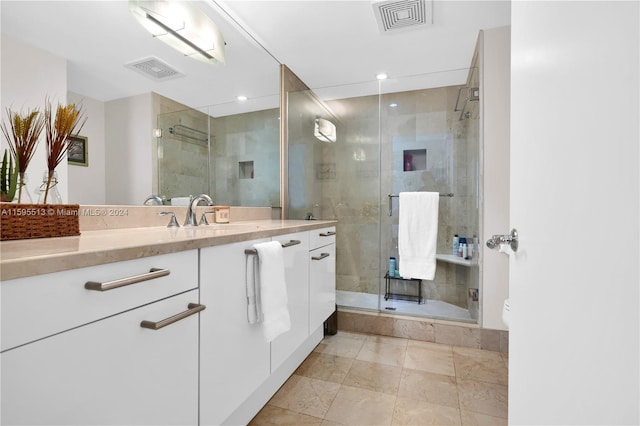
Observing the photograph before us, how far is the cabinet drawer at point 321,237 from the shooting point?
5.84ft

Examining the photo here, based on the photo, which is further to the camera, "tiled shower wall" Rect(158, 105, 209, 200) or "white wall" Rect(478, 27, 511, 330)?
"white wall" Rect(478, 27, 511, 330)

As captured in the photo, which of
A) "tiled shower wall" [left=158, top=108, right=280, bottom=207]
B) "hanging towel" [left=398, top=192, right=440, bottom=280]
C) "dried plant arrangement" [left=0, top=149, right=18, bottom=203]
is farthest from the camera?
"hanging towel" [left=398, top=192, right=440, bottom=280]

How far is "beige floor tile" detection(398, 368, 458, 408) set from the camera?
1512 mm

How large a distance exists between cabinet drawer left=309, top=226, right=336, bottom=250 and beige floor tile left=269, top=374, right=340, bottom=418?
74cm

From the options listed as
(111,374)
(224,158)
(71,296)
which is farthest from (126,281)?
(224,158)

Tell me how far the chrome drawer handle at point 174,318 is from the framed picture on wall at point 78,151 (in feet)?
2.46

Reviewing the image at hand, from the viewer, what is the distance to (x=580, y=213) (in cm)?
45

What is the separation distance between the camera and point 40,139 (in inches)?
39.2

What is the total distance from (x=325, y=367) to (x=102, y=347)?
4.68 feet

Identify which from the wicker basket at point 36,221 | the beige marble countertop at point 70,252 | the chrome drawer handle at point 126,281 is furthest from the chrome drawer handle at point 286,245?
the wicker basket at point 36,221

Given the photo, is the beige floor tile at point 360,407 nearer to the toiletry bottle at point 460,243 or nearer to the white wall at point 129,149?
the white wall at point 129,149

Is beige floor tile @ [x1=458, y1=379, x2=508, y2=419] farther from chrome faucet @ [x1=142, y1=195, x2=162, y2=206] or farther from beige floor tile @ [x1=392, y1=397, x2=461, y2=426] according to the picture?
chrome faucet @ [x1=142, y1=195, x2=162, y2=206]

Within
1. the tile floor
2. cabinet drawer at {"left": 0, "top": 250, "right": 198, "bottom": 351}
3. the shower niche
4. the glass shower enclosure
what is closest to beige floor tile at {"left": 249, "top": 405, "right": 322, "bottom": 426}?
the tile floor

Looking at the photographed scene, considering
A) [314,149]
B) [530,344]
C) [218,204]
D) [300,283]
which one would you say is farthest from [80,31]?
[314,149]
